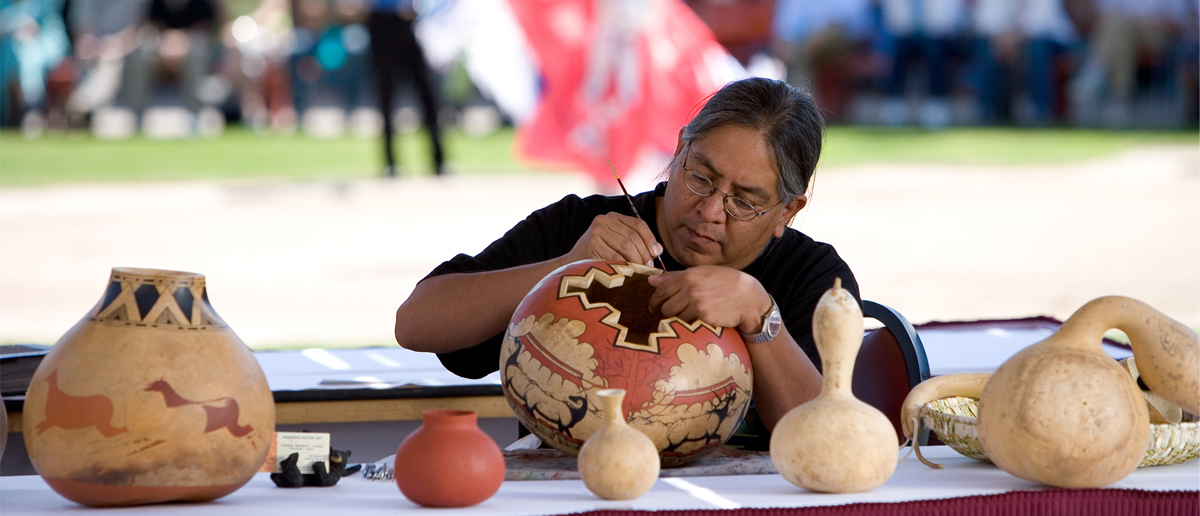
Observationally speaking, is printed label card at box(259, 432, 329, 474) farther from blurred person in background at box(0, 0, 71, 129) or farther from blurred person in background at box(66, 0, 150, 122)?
blurred person in background at box(66, 0, 150, 122)

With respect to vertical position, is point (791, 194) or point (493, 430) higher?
point (791, 194)

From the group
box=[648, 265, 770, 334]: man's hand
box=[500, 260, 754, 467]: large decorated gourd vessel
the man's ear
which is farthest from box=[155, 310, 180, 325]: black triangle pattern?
the man's ear

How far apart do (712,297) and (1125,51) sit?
15.6 m

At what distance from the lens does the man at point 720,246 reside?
1862 mm

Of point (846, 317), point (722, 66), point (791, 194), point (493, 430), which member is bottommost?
point (493, 430)

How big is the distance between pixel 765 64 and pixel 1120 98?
28.3ft

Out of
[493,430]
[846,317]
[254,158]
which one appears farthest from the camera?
[254,158]

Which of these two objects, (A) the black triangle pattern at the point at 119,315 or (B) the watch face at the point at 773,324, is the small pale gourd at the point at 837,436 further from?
(A) the black triangle pattern at the point at 119,315

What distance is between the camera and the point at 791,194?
2.09 m

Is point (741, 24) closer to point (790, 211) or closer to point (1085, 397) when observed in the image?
point (790, 211)

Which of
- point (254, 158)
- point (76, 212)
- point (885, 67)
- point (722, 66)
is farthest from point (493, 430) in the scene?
point (885, 67)

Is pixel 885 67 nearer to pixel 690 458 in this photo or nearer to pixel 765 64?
pixel 765 64

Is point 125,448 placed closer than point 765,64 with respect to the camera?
Yes

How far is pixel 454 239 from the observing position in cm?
827
